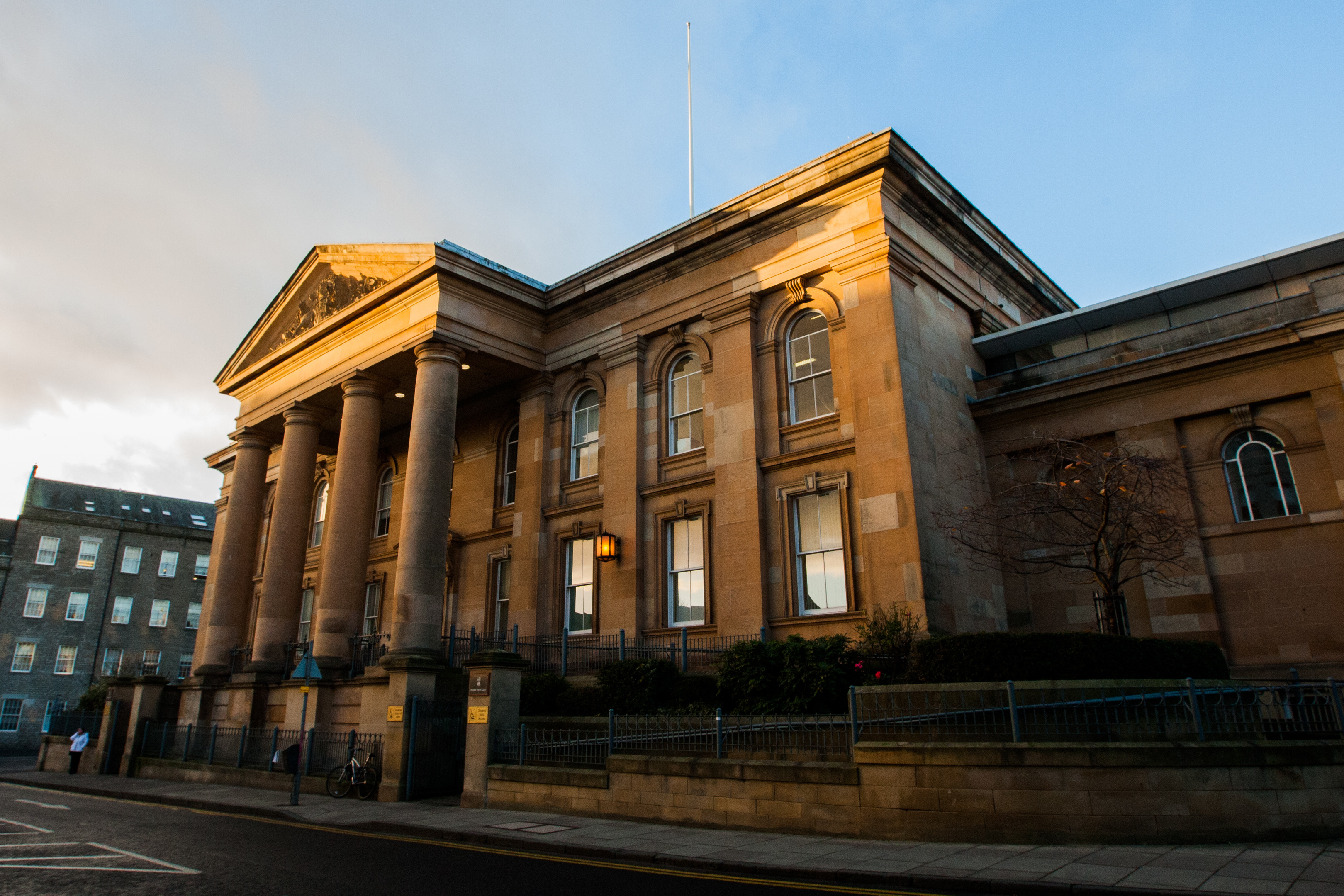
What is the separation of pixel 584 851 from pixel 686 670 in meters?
8.68

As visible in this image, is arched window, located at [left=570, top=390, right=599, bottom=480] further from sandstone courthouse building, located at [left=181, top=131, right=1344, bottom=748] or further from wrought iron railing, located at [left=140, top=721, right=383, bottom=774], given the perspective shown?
wrought iron railing, located at [left=140, top=721, right=383, bottom=774]

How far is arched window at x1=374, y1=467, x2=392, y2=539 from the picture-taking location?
3161cm

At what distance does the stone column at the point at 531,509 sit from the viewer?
2403 centimetres

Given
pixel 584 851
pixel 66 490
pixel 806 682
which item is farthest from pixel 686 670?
pixel 66 490

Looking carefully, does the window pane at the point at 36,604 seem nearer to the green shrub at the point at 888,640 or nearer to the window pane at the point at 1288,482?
the green shrub at the point at 888,640

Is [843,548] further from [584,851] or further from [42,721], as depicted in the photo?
[42,721]

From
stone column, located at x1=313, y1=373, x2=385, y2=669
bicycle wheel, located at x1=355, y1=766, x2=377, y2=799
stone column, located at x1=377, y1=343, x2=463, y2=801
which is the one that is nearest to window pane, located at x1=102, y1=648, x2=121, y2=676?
stone column, located at x1=313, y1=373, x2=385, y2=669

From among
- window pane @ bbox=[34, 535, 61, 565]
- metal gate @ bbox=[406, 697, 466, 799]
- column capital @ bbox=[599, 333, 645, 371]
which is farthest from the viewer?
window pane @ bbox=[34, 535, 61, 565]

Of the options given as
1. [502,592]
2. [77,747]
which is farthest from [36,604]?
[502,592]

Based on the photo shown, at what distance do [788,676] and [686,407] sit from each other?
9308mm

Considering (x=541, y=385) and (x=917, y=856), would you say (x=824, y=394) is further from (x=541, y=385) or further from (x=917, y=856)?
(x=917, y=856)

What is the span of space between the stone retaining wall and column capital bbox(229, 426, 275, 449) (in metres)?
25.6

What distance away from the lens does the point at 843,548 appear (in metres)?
18.8

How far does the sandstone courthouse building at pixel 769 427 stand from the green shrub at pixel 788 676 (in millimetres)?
2138
